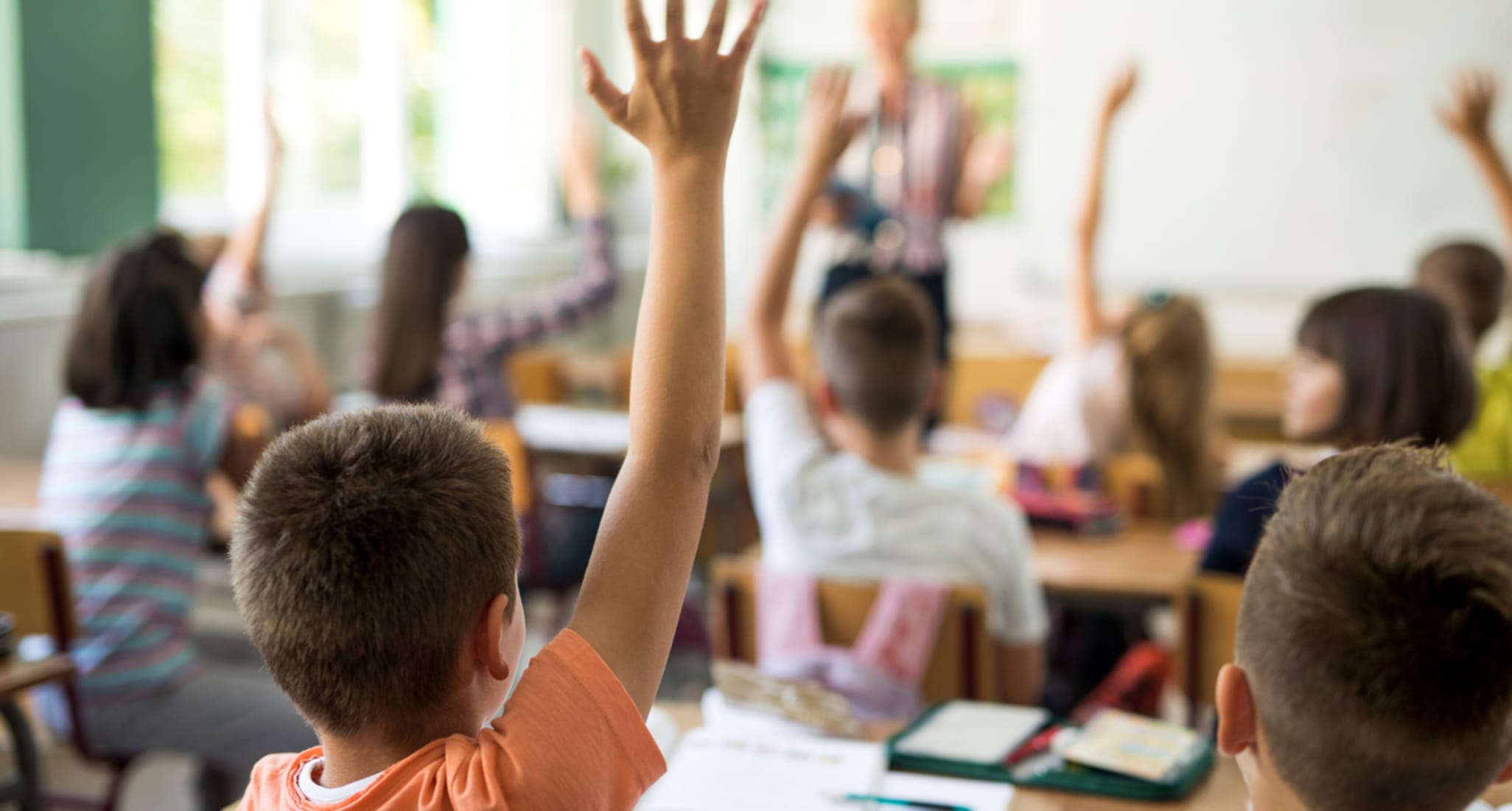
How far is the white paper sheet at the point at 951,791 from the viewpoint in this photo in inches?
52.1

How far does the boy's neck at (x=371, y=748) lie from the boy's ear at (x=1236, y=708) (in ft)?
1.77

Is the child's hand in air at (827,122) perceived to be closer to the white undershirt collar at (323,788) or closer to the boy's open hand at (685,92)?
the boy's open hand at (685,92)

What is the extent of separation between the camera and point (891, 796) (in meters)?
1.34

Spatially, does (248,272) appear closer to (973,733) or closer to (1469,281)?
(973,733)

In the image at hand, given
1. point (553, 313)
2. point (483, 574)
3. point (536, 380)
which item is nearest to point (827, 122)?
point (483, 574)

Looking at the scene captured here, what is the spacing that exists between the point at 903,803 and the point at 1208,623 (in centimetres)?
102

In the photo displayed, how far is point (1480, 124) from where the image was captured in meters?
2.86

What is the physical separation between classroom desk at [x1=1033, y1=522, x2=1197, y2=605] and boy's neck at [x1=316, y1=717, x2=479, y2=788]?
60.8 inches

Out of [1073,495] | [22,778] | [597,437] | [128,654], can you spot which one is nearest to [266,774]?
[22,778]

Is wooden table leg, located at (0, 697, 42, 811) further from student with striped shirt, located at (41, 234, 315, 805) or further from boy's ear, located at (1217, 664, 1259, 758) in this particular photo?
boy's ear, located at (1217, 664, 1259, 758)

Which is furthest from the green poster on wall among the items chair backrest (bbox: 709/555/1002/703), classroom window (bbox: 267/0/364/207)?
chair backrest (bbox: 709/555/1002/703)

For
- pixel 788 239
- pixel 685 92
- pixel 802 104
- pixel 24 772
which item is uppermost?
pixel 802 104

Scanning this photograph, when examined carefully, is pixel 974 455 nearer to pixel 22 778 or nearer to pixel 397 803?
pixel 22 778

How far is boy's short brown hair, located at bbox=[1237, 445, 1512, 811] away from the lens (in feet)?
2.76
